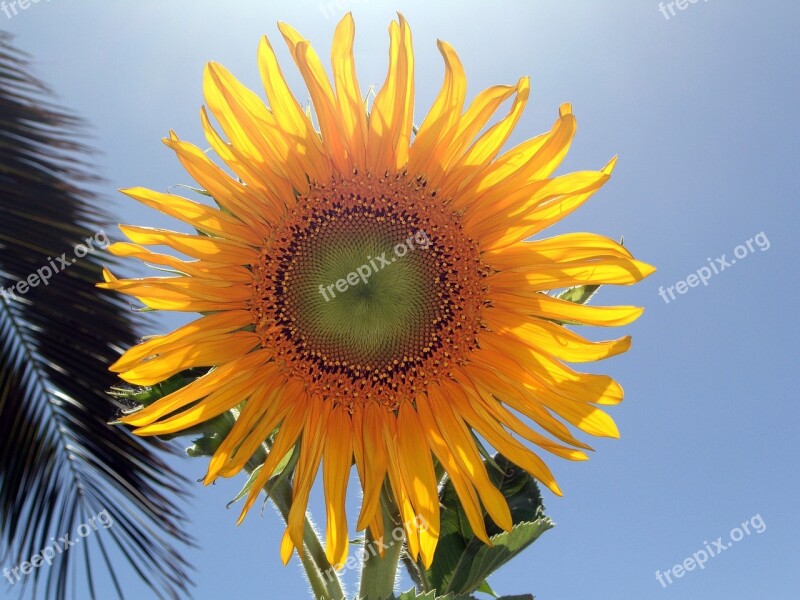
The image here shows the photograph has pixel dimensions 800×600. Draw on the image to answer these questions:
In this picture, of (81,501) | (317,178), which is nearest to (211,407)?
(317,178)

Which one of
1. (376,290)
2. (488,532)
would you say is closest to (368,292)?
(376,290)

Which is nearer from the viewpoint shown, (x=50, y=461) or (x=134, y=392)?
(x=134, y=392)

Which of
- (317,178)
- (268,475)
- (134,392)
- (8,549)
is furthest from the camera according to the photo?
(8,549)

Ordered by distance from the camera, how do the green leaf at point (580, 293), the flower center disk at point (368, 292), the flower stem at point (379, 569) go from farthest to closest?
the flower center disk at point (368, 292)
the green leaf at point (580, 293)
the flower stem at point (379, 569)

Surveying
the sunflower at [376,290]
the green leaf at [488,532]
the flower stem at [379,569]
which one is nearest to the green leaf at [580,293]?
the sunflower at [376,290]

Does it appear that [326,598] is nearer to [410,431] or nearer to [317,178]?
[410,431]

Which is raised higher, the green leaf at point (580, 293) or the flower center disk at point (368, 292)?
the flower center disk at point (368, 292)

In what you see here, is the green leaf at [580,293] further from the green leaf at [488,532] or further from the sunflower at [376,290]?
the green leaf at [488,532]
